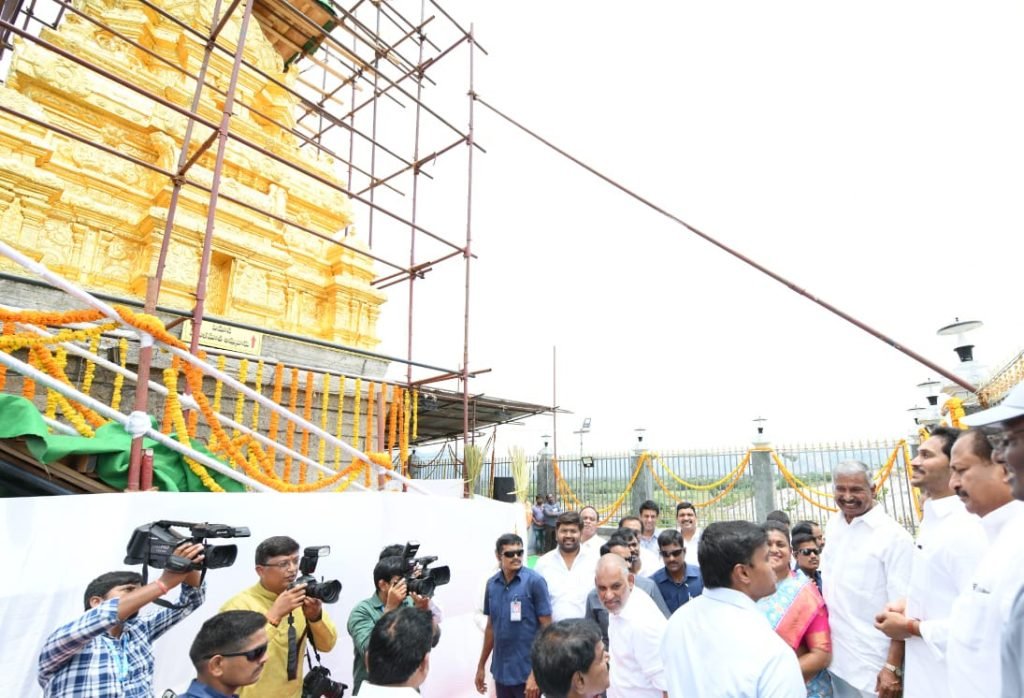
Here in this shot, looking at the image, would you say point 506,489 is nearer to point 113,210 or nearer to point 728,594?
point 113,210

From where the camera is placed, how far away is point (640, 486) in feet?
41.7

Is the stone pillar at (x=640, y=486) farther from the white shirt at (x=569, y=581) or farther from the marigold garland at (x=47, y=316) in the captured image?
the marigold garland at (x=47, y=316)

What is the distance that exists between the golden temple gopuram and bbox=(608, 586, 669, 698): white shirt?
6.01 metres

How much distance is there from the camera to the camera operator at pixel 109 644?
201cm

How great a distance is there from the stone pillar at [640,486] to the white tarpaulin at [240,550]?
7492mm

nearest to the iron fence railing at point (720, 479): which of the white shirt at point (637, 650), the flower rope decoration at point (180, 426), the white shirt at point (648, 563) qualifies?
the white shirt at point (648, 563)

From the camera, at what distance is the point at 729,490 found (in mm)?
11648

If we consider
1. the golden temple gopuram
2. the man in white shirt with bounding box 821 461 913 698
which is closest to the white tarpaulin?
the man in white shirt with bounding box 821 461 913 698

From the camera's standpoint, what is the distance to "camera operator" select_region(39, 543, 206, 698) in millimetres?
2006

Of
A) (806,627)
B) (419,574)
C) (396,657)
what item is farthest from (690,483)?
(396,657)

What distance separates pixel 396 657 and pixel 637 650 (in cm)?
136

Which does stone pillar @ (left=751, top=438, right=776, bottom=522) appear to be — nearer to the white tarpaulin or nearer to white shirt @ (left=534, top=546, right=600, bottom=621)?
the white tarpaulin

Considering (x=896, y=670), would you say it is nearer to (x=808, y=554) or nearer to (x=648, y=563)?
(x=808, y=554)

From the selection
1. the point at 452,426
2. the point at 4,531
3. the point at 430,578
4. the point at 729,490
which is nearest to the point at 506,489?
the point at 452,426
